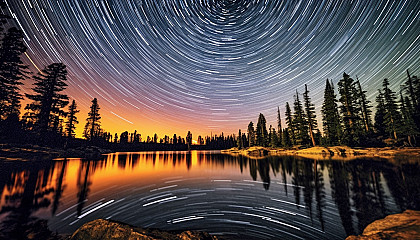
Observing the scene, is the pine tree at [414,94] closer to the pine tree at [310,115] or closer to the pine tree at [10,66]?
the pine tree at [310,115]

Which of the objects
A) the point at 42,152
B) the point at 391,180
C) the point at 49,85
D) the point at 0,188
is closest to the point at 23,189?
the point at 0,188

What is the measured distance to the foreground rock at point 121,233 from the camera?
3520 millimetres

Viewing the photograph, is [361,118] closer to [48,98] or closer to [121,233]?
[121,233]

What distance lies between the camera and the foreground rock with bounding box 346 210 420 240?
348cm

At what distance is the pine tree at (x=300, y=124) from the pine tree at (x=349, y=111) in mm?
11384

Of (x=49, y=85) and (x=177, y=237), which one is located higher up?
(x=49, y=85)

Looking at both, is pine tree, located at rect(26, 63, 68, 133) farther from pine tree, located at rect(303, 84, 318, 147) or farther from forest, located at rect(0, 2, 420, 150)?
Result: pine tree, located at rect(303, 84, 318, 147)

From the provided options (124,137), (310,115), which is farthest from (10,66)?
(124,137)

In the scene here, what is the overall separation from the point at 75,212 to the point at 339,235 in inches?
446

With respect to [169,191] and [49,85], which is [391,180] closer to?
[169,191]

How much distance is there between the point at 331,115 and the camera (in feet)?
142

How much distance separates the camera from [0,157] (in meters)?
19.3

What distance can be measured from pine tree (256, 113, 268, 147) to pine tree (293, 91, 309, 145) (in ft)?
70.4

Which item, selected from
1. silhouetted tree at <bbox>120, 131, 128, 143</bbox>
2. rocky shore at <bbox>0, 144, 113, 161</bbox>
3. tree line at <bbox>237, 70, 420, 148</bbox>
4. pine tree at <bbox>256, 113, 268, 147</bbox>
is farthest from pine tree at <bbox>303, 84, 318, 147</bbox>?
silhouetted tree at <bbox>120, 131, 128, 143</bbox>
